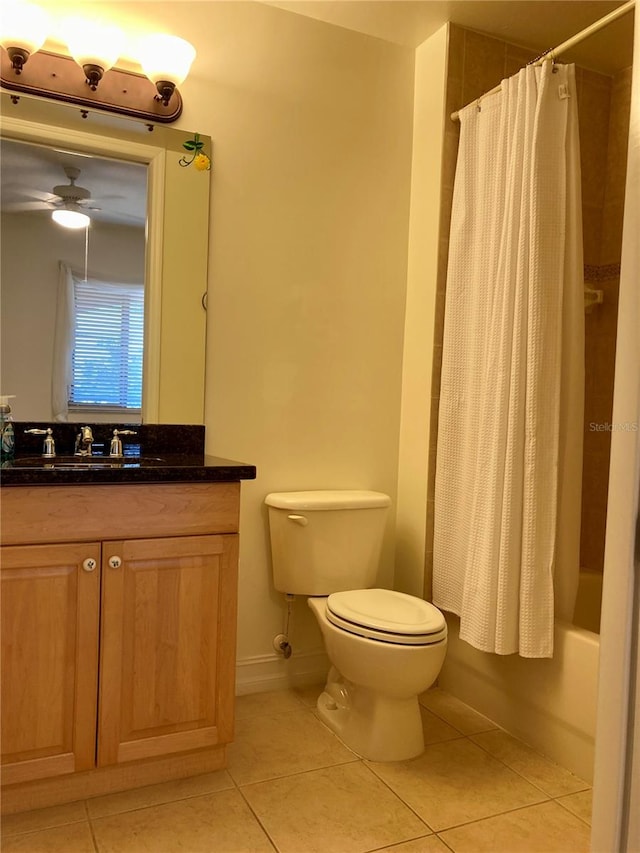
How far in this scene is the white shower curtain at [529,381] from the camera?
2084 millimetres

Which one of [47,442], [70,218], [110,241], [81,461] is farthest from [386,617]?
[70,218]

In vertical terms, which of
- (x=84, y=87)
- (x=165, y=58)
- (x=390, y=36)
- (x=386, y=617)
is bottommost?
(x=386, y=617)

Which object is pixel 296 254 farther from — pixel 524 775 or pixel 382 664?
pixel 524 775

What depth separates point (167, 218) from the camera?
7.41ft

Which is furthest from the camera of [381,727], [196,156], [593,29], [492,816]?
[196,156]

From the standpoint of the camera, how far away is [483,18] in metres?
2.46

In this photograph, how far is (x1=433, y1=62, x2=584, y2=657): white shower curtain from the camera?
6.84 feet

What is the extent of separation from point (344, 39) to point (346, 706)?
237cm

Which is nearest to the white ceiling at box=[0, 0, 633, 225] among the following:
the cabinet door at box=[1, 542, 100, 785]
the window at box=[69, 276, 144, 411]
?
the window at box=[69, 276, 144, 411]

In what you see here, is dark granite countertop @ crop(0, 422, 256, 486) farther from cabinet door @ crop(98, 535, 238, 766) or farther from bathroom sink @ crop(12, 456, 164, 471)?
cabinet door @ crop(98, 535, 238, 766)

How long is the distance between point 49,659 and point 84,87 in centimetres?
168

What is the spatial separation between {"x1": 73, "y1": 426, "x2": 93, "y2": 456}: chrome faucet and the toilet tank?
2.07 feet

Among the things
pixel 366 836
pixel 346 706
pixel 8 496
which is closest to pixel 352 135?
pixel 8 496

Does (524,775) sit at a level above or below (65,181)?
below
